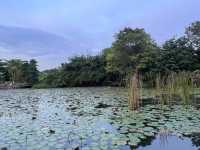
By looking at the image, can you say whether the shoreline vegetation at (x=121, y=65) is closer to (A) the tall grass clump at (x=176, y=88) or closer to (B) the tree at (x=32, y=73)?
(B) the tree at (x=32, y=73)

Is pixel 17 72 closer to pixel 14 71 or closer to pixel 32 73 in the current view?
pixel 14 71

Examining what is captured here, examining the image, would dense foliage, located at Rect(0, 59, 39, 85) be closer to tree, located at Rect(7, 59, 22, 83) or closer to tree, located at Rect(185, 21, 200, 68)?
tree, located at Rect(7, 59, 22, 83)

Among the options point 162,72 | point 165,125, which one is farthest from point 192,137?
point 162,72

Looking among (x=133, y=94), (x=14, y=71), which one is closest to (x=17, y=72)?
(x=14, y=71)

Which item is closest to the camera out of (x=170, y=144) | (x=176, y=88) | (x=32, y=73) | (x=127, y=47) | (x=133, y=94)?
(x=170, y=144)

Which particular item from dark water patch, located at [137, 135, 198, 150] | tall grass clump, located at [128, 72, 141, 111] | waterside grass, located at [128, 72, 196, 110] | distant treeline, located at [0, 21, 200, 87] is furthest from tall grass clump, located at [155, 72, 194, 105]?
distant treeline, located at [0, 21, 200, 87]

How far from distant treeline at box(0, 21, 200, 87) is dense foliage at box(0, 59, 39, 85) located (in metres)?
1.38

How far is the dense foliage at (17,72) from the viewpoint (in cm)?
2958

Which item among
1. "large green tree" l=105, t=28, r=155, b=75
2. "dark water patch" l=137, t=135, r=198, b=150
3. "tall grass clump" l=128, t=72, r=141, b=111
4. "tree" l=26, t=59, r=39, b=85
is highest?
"large green tree" l=105, t=28, r=155, b=75

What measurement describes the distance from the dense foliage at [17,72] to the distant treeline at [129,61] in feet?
4.54

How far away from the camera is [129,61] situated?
23.7 metres

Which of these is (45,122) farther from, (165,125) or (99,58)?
(99,58)

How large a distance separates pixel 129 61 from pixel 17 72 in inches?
471

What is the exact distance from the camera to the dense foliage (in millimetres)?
29578
